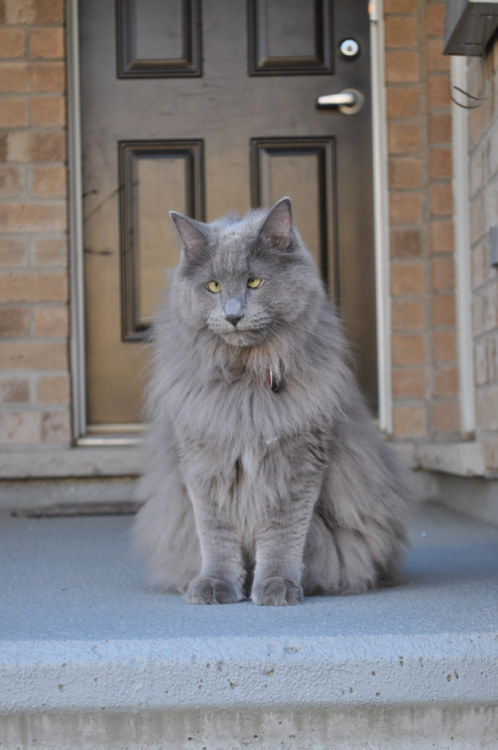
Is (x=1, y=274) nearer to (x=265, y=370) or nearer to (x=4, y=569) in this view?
(x=4, y=569)

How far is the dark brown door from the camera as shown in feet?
11.6

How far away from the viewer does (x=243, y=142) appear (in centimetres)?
357

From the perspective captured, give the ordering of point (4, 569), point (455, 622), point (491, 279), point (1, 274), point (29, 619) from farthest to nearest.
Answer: point (1, 274) < point (491, 279) < point (4, 569) < point (29, 619) < point (455, 622)

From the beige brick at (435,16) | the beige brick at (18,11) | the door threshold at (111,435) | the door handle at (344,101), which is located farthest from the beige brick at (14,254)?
the beige brick at (435,16)

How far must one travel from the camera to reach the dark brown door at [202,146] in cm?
354

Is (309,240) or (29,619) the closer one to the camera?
(29,619)

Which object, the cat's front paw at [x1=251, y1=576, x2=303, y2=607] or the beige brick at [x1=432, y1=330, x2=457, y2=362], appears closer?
the cat's front paw at [x1=251, y1=576, x2=303, y2=607]

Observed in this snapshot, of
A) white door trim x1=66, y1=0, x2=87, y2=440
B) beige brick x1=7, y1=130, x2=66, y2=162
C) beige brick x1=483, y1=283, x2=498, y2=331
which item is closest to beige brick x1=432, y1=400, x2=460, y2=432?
beige brick x1=483, y1=283, x2=498, y2=331

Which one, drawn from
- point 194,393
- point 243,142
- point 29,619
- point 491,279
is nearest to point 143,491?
point 194,393

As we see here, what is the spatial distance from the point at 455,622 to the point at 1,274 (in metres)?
2.45

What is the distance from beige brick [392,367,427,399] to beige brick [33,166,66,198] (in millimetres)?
1460

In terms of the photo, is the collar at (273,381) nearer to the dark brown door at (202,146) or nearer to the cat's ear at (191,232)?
the cat's ear at (191,232)

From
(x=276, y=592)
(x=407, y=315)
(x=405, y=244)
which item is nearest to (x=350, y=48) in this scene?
(x=405, y=244)

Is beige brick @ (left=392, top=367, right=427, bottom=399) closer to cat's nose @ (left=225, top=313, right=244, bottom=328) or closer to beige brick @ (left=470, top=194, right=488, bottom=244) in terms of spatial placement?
beige brick @ (left=470, top=194, right=488, bottom=244)
